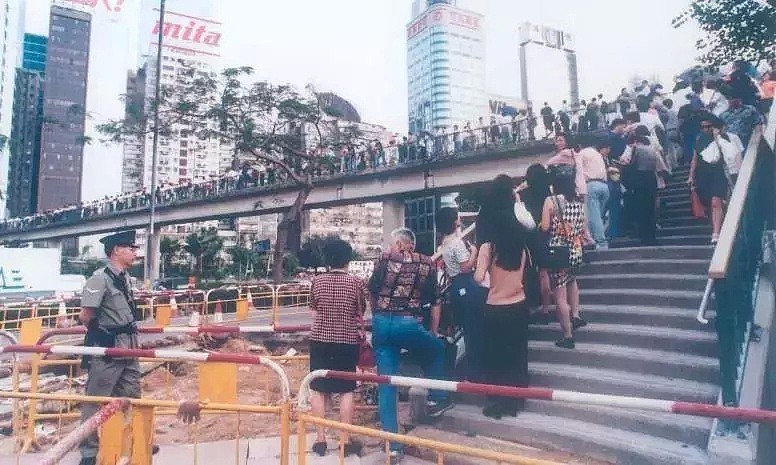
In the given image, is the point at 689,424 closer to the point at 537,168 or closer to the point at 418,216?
the point at 537,168

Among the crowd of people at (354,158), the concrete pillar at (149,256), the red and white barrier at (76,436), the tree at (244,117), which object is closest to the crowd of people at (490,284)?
the red and white barrier at (76,436)

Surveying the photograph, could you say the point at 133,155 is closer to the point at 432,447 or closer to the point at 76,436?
the point at 76,436

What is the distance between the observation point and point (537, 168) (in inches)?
203

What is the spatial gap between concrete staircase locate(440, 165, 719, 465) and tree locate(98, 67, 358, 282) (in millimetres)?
16940

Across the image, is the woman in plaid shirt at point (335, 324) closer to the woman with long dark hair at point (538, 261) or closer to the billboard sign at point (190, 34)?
the woman with long dark hair at point (538, 261)

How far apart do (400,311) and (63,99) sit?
385 ft

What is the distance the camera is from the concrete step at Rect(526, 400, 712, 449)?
11.3ft

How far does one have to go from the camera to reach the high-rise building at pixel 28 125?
9656 centimetres

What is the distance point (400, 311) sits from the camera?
4.16m

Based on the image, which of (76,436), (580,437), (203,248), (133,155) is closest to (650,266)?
(580,437)

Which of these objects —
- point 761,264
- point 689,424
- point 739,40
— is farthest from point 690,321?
point 739,40

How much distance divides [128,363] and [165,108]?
19318 millimetres

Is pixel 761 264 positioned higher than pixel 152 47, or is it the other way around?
pixel 152 47

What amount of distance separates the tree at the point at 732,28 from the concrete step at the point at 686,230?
7512mm
